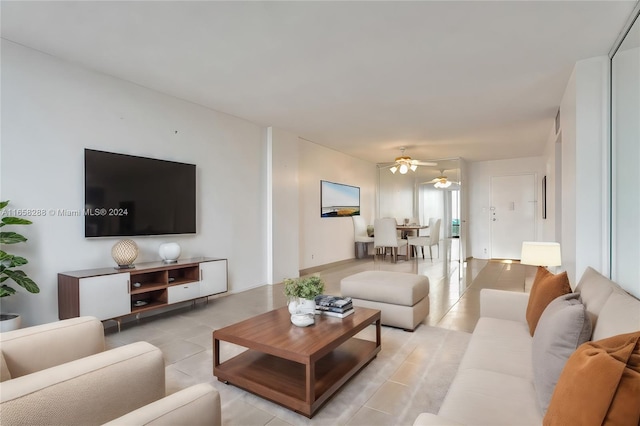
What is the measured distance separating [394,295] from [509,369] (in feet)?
5.28

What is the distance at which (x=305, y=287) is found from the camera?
7.47 feet

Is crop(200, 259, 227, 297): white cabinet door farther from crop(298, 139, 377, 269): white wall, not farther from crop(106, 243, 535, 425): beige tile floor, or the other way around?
crop(298, 139, 377, 269): white wall

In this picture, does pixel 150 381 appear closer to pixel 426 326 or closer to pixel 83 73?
pixel 426 326

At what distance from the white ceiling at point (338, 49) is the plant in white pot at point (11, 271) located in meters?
1.52

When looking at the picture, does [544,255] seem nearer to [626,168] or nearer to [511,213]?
[626,168]

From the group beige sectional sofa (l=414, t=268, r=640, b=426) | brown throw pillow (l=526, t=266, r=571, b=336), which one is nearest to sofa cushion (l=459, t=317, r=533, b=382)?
beige sectional sofa (l=414, t=268, r=640, b=426)

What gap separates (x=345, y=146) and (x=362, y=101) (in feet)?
8.66

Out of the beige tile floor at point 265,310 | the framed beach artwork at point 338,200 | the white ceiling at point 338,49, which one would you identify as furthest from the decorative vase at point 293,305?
the framed beach artwork at point 338,200

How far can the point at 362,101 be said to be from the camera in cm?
419

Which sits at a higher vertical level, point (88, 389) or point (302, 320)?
point (88, 389)

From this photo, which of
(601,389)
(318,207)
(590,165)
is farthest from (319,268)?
(601,389)

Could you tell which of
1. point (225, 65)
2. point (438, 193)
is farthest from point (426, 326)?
point (438, 193)

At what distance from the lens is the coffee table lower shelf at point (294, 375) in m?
1.84

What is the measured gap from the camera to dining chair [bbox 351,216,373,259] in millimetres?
7957
